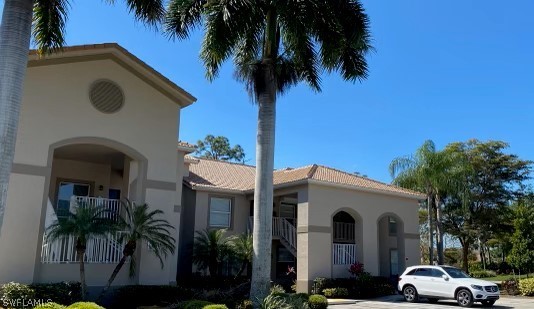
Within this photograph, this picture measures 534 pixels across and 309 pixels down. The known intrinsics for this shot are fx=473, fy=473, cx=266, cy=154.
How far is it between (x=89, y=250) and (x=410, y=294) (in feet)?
44.3

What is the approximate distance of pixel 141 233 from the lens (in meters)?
15.8

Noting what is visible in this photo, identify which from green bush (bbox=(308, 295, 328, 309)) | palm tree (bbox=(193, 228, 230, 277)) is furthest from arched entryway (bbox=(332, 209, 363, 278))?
green bush (bbox=(308, 295, 328, 309))

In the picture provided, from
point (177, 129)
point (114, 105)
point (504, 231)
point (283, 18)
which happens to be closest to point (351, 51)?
point (283, 18)

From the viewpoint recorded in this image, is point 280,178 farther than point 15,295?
A: Yes

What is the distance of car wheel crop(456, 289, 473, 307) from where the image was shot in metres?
18.7

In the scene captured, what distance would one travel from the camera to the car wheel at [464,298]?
61.3ft

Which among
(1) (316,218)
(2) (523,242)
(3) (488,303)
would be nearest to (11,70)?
(1) (316,218)

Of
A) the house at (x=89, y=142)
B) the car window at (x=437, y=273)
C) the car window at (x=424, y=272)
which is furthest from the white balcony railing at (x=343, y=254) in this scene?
the house at (x=89, y=142)

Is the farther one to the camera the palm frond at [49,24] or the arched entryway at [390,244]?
the arched entryway at [390,244]

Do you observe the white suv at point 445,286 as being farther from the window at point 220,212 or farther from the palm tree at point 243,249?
the window at point 220,212

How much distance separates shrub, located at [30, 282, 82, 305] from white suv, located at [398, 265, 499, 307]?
1360 cm

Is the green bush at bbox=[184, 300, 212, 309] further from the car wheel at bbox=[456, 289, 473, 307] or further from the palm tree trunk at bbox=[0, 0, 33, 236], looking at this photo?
the car wheel at bbox=[456, 289, 473, 307]

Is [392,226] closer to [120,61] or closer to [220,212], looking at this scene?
[220,212]

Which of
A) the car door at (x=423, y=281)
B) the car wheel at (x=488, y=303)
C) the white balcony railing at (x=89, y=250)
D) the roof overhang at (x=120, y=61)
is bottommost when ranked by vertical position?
the car wheel at (x=488, y=303)
